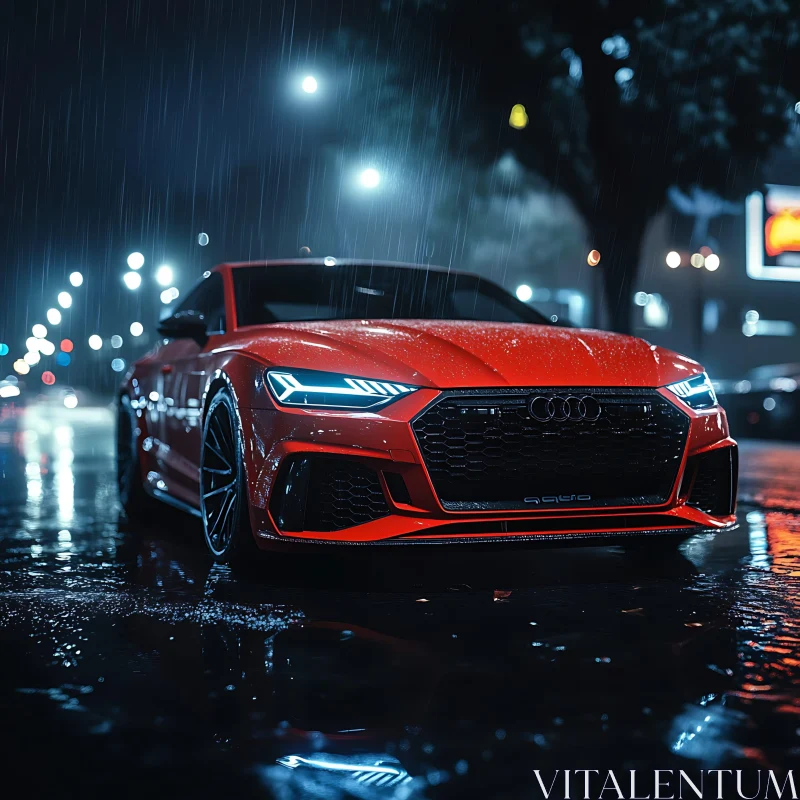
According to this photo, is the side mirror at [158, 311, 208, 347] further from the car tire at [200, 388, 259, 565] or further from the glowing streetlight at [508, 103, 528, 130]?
the glowing streetlight at [508, 103, 528, 130]

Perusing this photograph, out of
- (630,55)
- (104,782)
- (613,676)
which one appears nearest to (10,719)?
(104,782)

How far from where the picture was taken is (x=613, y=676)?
12.1ft

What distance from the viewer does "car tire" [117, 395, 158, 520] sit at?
8.20 m

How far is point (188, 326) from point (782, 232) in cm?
4279

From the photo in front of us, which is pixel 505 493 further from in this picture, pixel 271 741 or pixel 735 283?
pixel 735 283

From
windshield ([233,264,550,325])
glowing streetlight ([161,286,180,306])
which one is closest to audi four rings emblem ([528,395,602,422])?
windshield ([233,264,550,325])

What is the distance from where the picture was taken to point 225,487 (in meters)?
5.66

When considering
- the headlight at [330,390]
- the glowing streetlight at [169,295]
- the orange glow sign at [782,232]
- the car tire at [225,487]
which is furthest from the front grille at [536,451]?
the glowing streetlight at [169,295]

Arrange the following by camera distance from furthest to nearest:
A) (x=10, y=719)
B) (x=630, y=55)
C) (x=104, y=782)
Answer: (x=630, y=55), (x=10, y=719), (x=104, y=782)

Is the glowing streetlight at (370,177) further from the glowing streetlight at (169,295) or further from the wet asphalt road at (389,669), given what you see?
the glowing streetlight at (169,295)

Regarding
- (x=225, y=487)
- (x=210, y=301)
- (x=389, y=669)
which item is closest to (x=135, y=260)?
(x=210, y=301)

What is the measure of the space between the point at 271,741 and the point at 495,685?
0.80 m

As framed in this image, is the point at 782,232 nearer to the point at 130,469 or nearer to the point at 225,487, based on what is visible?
the point at 130,469

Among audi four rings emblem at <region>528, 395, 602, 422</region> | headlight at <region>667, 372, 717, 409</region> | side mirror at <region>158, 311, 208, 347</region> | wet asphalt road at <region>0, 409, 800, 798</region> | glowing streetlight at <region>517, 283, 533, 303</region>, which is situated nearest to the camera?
wet asphalt road at <region>0, 409, 800, 798</region>
